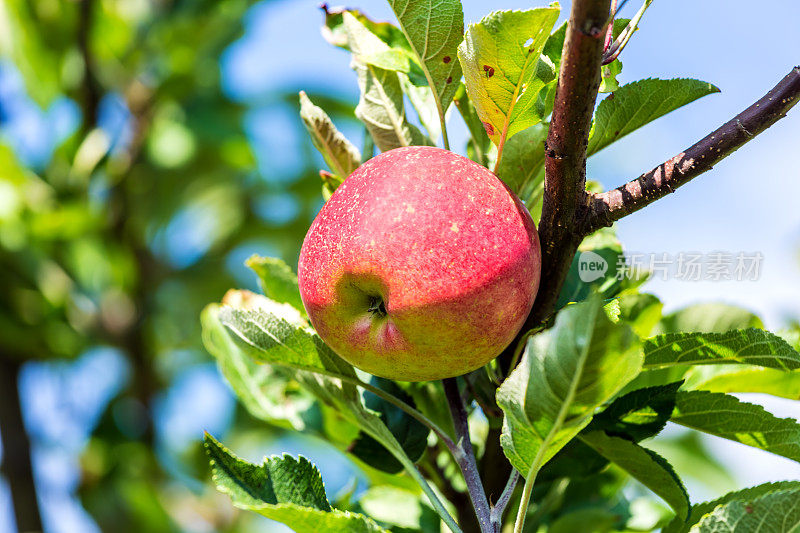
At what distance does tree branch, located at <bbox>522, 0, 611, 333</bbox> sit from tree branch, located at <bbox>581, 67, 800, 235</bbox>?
0.08 feet

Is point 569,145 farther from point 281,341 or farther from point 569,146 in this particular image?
point 281,341

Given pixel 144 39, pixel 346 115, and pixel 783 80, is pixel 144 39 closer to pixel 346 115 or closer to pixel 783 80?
pixel 346 115

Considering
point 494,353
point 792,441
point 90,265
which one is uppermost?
point 494,353

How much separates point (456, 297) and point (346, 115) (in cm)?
208

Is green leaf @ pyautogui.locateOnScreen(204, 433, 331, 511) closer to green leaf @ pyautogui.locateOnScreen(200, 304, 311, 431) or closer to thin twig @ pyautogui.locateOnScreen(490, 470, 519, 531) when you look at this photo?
thin twig @ pyautogui.locateOnScreen(490, 470, 519, 531)

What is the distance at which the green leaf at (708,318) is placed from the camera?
100 centimetres

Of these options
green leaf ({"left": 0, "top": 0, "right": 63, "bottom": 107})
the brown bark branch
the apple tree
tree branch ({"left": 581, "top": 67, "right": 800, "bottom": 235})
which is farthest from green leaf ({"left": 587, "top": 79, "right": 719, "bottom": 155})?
green leaf ({"left": 0, "top": 0, "right": 63, "bottom": 107})

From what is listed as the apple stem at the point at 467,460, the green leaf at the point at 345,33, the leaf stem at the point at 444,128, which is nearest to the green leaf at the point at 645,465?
the apple stem at the point at 467,460

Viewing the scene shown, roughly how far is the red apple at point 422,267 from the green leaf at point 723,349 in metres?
0.14

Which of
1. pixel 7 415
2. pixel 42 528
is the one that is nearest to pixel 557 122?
pixel 42 528

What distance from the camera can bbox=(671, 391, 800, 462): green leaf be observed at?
722mm

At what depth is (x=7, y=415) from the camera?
7.43 ft

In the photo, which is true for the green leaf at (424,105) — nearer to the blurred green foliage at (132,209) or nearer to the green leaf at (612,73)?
the green leaf at (612,73)

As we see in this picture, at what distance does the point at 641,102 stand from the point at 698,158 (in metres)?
0.14
